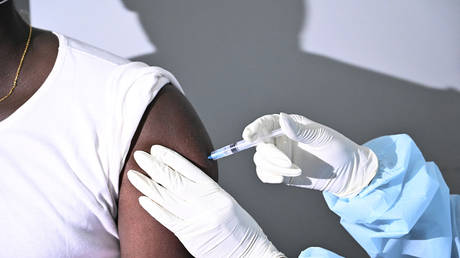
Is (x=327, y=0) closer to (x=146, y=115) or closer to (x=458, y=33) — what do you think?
(x=458, y=33)

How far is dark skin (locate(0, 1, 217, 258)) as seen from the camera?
101cm

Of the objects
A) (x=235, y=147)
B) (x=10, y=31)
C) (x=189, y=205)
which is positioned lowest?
(x=189, y=205)

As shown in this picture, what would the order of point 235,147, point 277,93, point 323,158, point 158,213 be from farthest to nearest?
point 277,93, point 323,158, point 235,147, point 158,213

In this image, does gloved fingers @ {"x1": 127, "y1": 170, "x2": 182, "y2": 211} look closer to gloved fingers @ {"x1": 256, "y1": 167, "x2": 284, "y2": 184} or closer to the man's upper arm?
the man's upper arm

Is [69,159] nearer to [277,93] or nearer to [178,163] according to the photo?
[178,163]

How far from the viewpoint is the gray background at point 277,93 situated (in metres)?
1.72

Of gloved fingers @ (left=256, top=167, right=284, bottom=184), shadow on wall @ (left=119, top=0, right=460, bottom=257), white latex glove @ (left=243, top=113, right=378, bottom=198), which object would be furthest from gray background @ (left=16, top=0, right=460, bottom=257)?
gloved fingers @ (left=256, top=167, right=284, bottom=184)

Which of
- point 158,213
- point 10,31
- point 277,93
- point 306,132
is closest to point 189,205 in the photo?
point 158,213

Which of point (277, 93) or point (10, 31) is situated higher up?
point (10, 31)

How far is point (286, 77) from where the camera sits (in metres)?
1.79

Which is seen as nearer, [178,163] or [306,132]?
[178,163]

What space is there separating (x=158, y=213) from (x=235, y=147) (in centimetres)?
22

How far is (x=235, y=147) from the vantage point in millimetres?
1105

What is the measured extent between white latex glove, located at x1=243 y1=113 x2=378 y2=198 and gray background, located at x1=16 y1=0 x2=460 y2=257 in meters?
0.54
